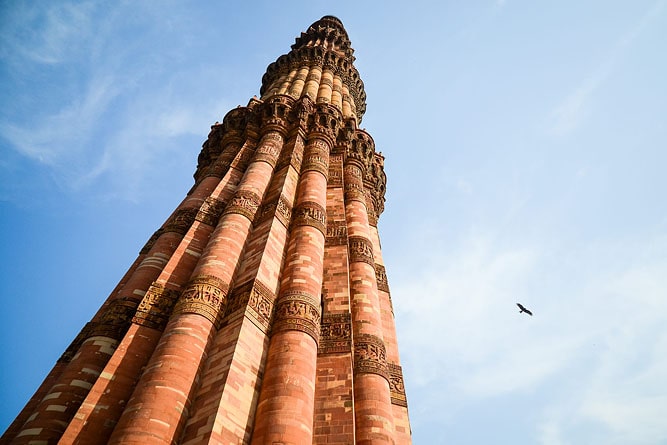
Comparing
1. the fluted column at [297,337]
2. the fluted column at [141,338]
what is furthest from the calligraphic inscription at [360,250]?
the fluted column at [141,338]

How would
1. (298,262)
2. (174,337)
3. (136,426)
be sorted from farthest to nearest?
(298,262)
(174,337)
(136,426)

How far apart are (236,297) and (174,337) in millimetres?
1230

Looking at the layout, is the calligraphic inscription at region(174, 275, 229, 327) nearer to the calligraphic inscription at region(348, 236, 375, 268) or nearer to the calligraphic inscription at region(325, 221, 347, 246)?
the calligraphic inscription at region(325, 221, 347, 246)

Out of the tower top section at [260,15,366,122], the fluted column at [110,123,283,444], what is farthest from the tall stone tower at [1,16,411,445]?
the tower top section at [260,15,366,122]

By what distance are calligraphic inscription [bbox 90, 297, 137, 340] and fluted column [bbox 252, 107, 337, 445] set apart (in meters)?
2.36

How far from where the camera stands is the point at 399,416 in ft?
25.7

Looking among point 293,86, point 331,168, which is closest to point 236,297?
point 331,168

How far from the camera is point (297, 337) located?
236 inches

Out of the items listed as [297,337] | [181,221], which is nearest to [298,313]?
[297,337]

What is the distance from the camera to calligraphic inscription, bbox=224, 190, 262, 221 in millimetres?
8203

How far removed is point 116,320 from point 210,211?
9.31ft

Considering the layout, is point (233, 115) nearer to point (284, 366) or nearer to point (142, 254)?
point (142, 254)

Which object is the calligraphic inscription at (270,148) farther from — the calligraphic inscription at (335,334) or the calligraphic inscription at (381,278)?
the calligraphic inscription at (335,334)

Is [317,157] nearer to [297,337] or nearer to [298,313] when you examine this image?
Result: [298,313]
